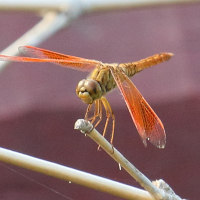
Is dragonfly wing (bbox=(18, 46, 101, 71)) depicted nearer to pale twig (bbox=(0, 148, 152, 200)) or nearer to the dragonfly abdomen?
the dragonfly abdomen

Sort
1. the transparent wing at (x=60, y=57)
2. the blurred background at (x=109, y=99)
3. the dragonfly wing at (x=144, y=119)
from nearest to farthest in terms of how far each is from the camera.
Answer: the dragonfly wing at (x=144, y=119) < the transparent wing at (x=60, y=57) < the blurred background at (x=109, y=99)

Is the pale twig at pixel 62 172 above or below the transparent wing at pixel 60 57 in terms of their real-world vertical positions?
below

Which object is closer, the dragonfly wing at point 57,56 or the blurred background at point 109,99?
the dragonfly wing at point 57,56

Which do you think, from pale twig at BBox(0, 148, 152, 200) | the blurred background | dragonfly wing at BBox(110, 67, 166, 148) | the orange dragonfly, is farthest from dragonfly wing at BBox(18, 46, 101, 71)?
pale twig at BBox(0, 148, 152, 200)

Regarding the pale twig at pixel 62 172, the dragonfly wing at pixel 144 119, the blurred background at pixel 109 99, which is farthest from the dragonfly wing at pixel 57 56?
the pale twig at pixel 62 172

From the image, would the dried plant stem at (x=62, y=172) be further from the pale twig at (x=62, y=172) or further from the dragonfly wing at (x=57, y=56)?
the dragonfly wing at (x=57, y=56)

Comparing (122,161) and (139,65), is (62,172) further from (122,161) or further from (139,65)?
(139,65)

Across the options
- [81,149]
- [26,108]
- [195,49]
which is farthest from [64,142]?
[195,49]
